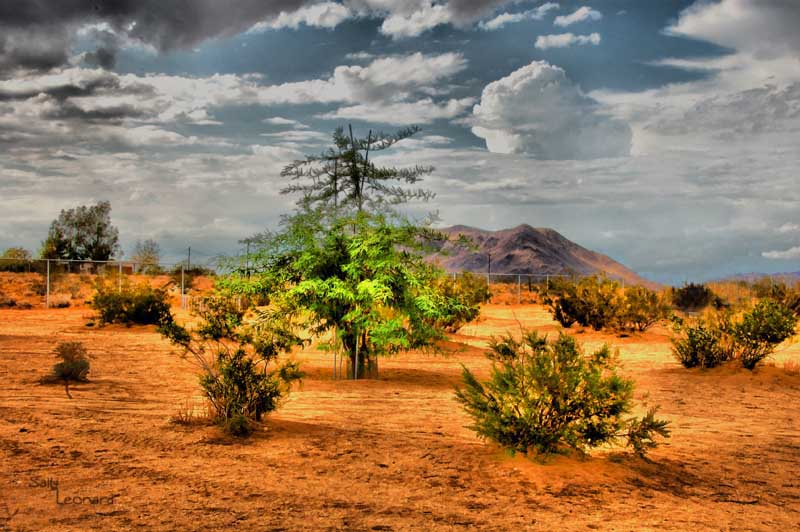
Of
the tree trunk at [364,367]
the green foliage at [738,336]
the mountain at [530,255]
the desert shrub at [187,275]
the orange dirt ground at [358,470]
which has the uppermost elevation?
the mountain at [530,255]

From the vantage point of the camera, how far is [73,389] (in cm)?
1227

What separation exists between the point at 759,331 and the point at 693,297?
27.5 metres

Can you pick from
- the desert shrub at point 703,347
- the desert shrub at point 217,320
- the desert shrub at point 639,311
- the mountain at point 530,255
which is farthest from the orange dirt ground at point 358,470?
the mountain at point 530,255

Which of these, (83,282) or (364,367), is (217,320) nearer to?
(364,367)

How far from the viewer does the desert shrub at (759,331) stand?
633 inches

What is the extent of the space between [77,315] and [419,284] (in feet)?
78.9

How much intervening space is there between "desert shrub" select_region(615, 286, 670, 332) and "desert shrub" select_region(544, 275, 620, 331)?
0.28 m

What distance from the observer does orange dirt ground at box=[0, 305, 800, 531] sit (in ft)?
19.7

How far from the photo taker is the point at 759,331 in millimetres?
16078

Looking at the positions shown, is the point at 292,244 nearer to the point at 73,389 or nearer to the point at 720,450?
the point at 73,389

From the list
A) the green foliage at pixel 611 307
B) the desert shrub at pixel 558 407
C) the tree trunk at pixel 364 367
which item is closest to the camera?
the desert shrub at pixel 558 407

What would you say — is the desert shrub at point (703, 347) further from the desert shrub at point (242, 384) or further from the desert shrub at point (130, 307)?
the desert shrub at point (130, 307)

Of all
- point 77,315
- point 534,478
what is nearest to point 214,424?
point 534,478

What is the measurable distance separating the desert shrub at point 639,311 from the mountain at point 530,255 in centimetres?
10129
